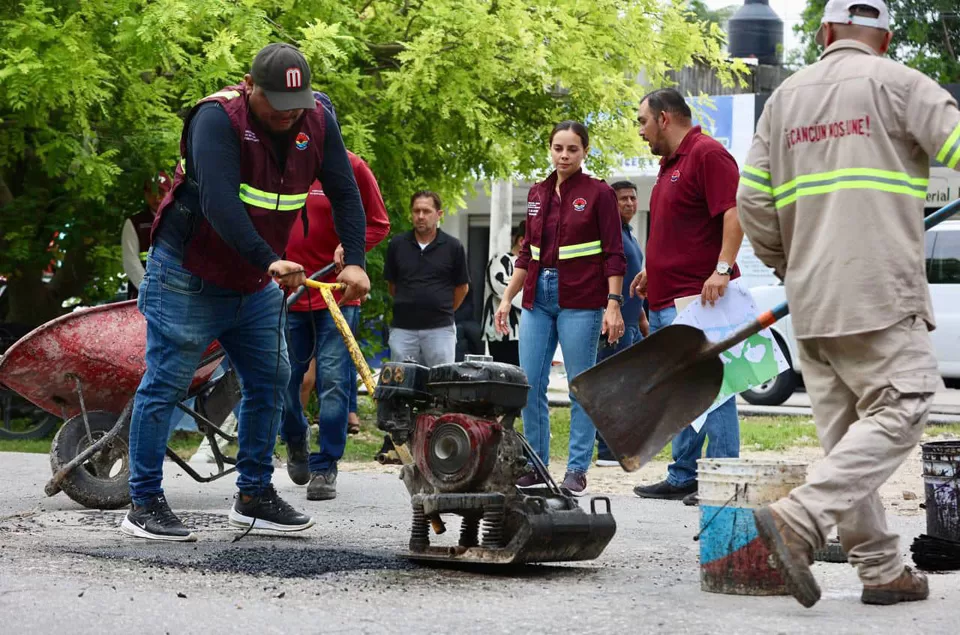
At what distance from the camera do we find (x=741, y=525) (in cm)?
509

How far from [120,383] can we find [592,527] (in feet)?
10.7

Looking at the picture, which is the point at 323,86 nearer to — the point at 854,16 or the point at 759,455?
the point at 759,455

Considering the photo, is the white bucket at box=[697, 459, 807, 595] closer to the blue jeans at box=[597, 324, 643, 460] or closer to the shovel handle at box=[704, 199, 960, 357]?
the shovel handle at box=[704, 199, 960, 357]

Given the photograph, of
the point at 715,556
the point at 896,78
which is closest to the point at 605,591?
the point at 715,556

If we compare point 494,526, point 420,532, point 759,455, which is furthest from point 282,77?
point 759,455

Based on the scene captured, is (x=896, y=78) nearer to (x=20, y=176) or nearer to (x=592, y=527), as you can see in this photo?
(x=592, y=527)

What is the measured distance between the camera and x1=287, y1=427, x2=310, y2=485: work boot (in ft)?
28.3

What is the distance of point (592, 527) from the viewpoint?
5668mm

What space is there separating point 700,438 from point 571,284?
1180 millimetres

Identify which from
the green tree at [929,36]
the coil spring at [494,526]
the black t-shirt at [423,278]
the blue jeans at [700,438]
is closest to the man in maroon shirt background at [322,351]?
the blue jeans at [700,438]

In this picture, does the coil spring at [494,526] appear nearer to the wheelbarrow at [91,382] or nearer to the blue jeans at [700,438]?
the blue jeans at [700,438]

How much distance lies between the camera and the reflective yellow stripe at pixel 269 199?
20.7ft

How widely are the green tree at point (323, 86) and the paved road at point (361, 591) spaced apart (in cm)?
506

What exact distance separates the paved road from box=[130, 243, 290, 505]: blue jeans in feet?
1.35
